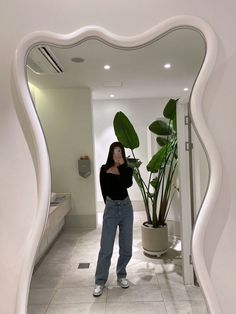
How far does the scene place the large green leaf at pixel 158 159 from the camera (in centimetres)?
88

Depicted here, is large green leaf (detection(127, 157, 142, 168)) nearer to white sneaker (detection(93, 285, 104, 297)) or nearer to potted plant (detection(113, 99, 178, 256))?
potted plant (detection(113, 99, 178, 256))

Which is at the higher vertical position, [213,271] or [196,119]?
[196,119]

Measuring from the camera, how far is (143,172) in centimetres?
90

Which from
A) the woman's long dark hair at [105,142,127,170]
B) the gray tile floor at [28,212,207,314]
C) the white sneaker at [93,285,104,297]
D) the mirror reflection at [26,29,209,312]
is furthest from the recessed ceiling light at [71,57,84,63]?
the white sneaker at [93,285,104,297]

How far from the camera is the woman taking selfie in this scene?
34.4 inches

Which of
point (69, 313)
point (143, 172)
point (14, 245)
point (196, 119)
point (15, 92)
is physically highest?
point (15, 92)

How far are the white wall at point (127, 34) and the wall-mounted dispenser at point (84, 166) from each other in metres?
0.19

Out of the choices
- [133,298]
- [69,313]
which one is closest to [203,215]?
[133,298]

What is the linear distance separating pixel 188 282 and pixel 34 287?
0.58 meters

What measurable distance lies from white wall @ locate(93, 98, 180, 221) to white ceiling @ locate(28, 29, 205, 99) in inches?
1.1

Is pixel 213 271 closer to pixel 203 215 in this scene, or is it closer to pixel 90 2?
pixel 203 215

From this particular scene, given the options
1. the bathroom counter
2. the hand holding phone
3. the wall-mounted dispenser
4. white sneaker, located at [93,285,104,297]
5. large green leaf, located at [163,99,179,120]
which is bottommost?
white sneaker, located at [93,285,104,297]

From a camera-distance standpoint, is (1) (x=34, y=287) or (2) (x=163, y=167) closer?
(1) (x=34, y=287)

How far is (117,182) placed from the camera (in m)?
0.88
